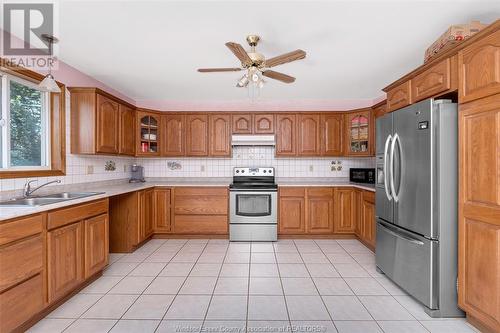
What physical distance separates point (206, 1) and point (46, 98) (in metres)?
2.15

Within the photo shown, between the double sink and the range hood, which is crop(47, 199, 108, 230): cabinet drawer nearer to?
the double sink

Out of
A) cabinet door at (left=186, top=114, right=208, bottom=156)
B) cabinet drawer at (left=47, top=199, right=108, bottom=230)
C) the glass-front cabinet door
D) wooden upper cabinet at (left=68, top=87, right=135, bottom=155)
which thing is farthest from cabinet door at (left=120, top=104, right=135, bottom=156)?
the glass-front cabinet door

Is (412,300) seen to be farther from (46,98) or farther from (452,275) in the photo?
(46,98)

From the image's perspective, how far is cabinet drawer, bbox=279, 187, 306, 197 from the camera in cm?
411

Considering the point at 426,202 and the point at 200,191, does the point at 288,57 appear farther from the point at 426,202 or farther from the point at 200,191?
the point at 200,191

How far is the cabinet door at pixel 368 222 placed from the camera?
11.2ft

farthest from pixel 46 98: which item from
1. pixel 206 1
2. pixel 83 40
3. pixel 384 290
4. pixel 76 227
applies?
pixel 384 290

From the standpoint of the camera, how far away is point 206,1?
186 centimetres

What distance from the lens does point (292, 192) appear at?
4.11m

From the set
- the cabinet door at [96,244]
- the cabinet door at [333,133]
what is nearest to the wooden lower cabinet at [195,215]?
the cabinet door at [96,244]

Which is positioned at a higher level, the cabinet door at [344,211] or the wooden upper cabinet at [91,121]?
the wooden upper cabinet at [91,121]

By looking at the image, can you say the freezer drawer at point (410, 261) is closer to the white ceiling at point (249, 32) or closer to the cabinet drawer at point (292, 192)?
the cabinet drawer at point (292, 192)

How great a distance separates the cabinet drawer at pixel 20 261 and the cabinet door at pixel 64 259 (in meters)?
0.10

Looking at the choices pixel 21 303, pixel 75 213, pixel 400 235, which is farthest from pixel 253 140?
pixel 21 303
